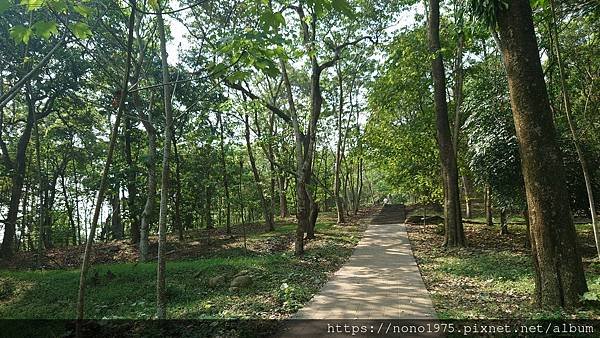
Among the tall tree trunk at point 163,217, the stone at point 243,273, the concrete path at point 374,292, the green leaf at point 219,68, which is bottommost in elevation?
the concrete path at point 374,292

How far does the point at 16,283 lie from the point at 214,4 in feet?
30.3

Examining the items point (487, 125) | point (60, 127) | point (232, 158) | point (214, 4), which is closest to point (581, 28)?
point (487, 125)

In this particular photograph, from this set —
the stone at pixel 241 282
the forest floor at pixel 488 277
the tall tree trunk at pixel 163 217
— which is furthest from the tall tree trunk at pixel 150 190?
the forest floor at pixel 488 277

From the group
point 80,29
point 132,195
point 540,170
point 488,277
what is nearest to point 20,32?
point 80,29

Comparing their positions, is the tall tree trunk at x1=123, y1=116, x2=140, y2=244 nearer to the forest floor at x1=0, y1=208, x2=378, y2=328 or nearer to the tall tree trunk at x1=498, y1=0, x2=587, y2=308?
the forest floor at x1=0, y1=208, x2=378, y2=328

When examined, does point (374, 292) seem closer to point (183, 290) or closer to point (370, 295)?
point (370, 295)

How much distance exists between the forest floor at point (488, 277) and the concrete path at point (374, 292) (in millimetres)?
290

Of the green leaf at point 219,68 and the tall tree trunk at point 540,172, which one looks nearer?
the green leaf at point 219,68

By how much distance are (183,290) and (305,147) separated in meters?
6.25

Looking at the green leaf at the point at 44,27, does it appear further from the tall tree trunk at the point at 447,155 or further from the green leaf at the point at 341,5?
the tall tree trunk at the point at 447,155

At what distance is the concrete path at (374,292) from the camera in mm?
5246

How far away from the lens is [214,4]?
35.8 ft

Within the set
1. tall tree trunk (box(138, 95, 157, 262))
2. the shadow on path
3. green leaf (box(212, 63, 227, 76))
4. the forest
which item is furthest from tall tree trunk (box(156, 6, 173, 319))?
tall tree trunk (box(138, 95, 157, 262))

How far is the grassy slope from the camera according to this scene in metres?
5.98
